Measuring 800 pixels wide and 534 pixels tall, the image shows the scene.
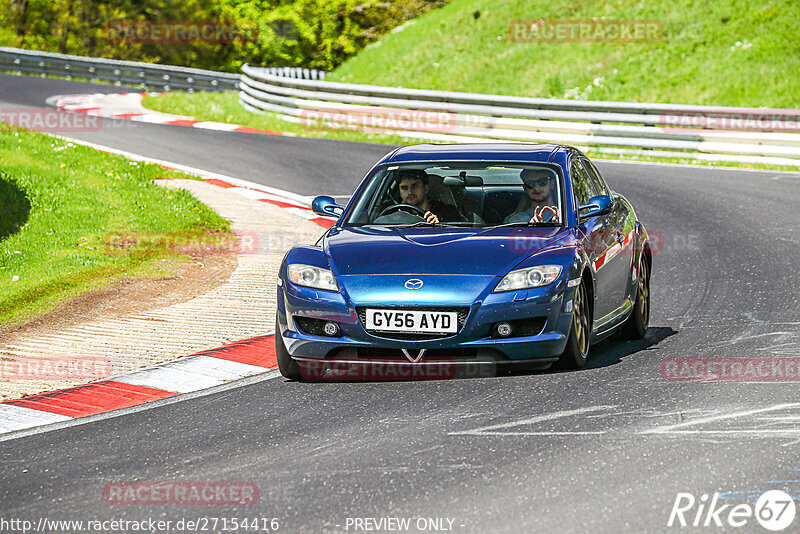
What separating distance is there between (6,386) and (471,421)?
3.24 m

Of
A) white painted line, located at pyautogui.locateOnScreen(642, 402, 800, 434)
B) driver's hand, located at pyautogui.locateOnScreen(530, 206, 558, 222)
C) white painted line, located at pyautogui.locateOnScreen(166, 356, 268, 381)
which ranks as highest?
driver's hand, located at pyautogui.locateOnScreen(530, 206, 558, 222)

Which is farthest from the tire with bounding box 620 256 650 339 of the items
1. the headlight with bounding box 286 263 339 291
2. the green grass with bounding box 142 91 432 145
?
the green grass with bounding box 142 91 432 145

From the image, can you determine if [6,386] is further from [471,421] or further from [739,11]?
[739,11]

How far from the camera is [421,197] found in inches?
333

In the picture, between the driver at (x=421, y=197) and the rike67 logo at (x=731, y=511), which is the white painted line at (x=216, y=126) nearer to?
the driver at (x=421, y=197)

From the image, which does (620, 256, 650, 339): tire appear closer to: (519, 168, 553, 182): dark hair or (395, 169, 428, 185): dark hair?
(519, 168, 553, 182): dark hair

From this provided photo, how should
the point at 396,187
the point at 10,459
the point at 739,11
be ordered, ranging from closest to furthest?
1. the point at 10,459
2. the point at 396,187
3. the point at 739,11

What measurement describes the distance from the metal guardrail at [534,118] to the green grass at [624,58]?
6.69 meters

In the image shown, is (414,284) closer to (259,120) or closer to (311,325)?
(311,325)

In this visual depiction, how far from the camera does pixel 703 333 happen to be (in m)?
8.78

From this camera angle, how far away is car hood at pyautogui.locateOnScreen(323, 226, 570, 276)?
7.29m

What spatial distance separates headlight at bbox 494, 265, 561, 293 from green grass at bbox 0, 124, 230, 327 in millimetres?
4603

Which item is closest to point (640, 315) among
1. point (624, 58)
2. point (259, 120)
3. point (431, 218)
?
point (431, 218)

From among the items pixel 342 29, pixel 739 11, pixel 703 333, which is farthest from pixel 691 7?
pixel 342 29
